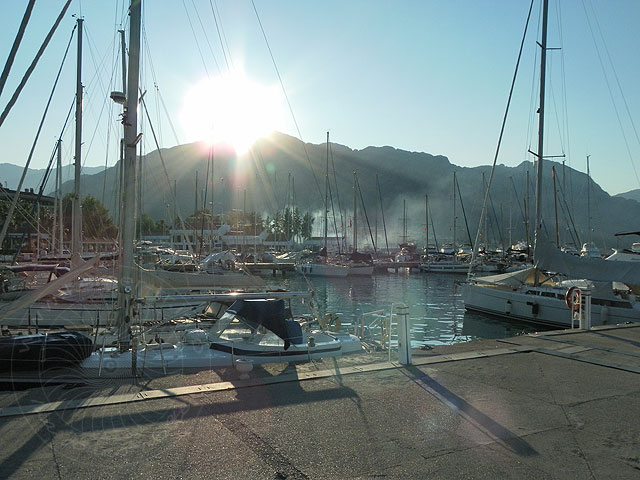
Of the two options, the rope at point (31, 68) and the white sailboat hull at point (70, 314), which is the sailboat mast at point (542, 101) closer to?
the white sailboat hull at point (70, 314)

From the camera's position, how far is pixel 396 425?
255 inches

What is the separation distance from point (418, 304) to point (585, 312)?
27704 mm

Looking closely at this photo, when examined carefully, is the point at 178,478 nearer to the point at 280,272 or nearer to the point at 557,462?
the point at 557,462

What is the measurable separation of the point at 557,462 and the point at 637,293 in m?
25.3

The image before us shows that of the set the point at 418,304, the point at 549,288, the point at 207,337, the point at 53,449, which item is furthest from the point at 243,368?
the point at 418,304

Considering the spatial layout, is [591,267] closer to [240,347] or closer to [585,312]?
[585,312]

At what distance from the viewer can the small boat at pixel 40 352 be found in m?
10.9

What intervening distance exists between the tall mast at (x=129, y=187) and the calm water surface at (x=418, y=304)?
4.72 metres

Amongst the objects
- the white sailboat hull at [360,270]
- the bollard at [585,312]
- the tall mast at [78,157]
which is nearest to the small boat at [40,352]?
the tall mast at [78,157]

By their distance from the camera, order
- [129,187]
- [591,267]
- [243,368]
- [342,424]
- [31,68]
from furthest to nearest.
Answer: [591,267] < [129,187] < [243,368] < [31,68] < [342,424]

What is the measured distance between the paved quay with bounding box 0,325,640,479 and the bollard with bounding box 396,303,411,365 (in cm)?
19

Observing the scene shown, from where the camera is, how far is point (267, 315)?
12.1 m

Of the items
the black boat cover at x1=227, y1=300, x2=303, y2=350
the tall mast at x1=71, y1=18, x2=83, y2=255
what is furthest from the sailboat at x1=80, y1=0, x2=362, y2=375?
the tall mast at x1=71, y1=18, x2=83, y2=255

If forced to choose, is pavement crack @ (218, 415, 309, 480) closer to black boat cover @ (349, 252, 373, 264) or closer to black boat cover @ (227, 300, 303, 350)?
black boat cover @ (227, 300, 303, 350)
